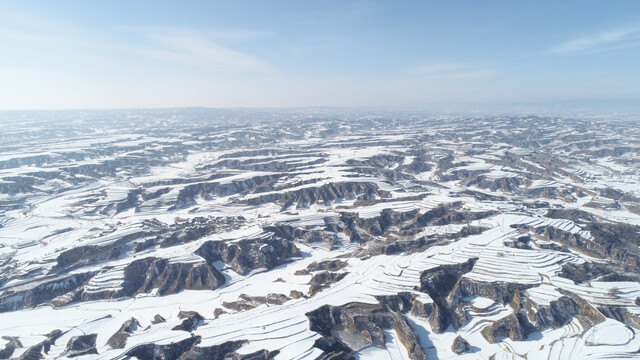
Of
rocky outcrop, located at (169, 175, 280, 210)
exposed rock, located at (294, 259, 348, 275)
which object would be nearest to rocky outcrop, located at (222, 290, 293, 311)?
exposed rock, located at (294, 259, 348, 275)

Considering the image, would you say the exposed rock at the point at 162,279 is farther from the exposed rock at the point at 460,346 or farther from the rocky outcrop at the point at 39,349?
the exposed rock at the point at 460,346

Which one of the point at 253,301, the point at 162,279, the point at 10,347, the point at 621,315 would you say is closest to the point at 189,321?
the point at 253,301

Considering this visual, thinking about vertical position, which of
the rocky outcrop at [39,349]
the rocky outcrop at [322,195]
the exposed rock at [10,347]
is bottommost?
the exposed rock at [10,347]

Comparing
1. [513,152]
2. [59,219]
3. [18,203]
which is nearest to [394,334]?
[59,219]

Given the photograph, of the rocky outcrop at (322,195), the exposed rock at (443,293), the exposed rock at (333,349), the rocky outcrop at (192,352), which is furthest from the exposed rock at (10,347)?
the rocky outcrop at (322,195)

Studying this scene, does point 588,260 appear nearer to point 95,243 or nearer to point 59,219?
point 95,243
